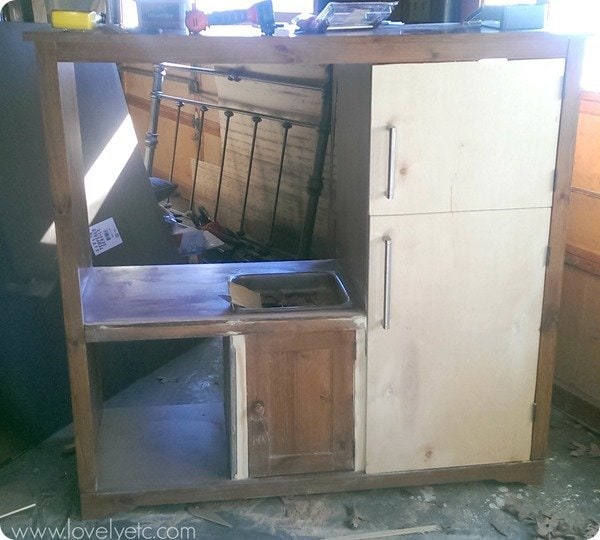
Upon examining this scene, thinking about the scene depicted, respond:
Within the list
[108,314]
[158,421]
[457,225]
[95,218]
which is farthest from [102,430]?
[457,225]

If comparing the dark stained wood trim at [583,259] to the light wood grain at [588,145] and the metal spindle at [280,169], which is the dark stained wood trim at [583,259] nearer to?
the light wood grain at [588,145]

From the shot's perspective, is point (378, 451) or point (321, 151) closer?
point (378, 451)

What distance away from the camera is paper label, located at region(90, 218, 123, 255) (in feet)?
7.59

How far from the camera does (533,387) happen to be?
184cm

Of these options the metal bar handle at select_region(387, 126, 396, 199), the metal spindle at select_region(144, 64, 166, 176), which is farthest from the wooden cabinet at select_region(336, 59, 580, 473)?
the metal spindle at select_region(144, 64, 166, 176)

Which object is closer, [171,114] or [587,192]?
[587,192]

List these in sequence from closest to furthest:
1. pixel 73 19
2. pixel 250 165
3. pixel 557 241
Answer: pixel 73 19, pixel 557 241, pixel 250 165

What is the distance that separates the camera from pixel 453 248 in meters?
1.71

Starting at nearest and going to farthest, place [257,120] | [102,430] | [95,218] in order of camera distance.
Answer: [102,430] < [95,218] < [257,120]

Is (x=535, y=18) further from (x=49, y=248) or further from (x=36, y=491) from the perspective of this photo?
(x=36, y=491)

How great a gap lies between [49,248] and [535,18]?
1454mm

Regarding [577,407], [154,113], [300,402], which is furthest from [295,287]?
[154,113]

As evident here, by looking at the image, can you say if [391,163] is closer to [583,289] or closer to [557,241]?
[557,241]

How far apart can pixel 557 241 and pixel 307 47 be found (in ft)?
2.46
